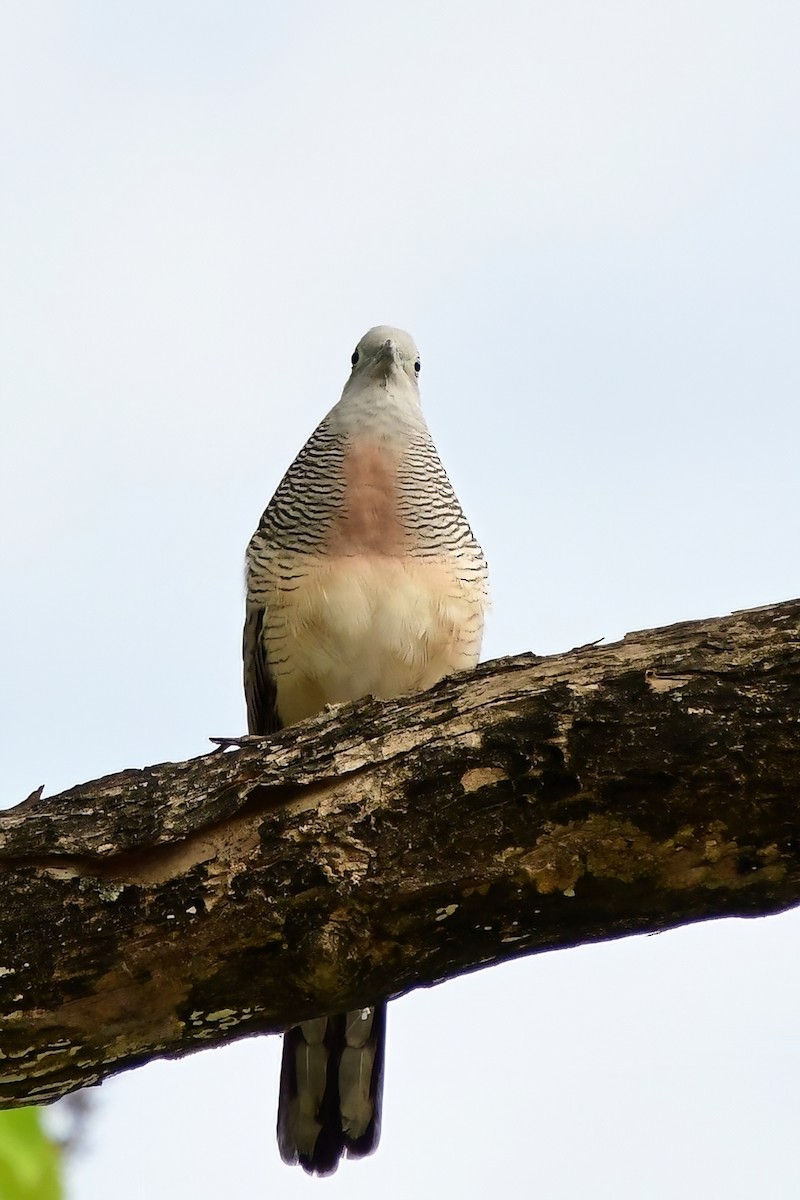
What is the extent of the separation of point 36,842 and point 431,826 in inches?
41.8

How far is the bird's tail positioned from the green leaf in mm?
1914

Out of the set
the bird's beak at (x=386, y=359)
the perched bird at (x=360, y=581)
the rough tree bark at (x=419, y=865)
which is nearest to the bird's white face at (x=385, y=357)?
the bird's beak at (x=386, y=359)

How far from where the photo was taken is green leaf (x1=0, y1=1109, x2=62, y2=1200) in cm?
304

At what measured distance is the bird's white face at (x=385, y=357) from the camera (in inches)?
270

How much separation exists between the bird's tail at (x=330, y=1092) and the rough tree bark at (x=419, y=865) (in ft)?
6.08

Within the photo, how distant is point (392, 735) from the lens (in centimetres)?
360

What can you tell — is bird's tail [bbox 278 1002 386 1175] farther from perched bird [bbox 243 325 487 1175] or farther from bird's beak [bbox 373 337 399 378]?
bird's beak [bbox 373 337 399 378]

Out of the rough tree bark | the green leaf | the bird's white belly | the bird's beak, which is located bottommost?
the green leaf

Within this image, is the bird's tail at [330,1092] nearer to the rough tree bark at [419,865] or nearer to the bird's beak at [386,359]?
the rough tree bark at [419,865]

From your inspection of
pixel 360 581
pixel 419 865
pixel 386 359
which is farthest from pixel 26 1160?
pixel 386 359

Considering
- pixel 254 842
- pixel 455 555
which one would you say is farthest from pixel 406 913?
pixel 455 555

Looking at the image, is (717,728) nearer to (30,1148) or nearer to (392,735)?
(392,735)

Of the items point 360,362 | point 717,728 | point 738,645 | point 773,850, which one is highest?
point 360,362

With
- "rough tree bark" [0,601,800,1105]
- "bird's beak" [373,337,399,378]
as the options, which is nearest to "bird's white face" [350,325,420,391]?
"bird's beak" [373,337,399,378]
